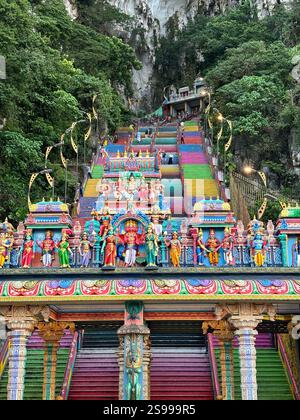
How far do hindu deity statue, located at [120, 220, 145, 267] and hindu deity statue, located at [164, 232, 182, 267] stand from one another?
0.62 metres

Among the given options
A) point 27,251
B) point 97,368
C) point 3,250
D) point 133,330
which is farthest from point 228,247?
point 97,368

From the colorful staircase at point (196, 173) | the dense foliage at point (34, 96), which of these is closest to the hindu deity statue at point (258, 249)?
the dense foliage at point (34, 96)

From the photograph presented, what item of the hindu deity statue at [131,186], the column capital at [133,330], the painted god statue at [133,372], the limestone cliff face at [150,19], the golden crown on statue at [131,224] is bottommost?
the painted god statue at [133,372]

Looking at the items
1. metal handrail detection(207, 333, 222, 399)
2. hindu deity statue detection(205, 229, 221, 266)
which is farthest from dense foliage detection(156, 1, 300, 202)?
hindu deity statue detection(205, 229, 221, 266)

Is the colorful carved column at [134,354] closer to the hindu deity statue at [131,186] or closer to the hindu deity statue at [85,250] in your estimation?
A: the hindu deity statue at [85,250]

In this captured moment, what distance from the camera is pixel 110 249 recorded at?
36.6 ft

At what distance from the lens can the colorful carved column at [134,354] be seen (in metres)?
10.4

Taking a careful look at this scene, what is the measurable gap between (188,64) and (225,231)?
50652 millimetres

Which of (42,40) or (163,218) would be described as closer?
(163,218)

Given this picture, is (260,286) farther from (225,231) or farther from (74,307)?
(74,307)

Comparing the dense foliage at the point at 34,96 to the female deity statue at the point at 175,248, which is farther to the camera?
the dense foliage at the point at 34,96

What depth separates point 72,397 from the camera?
43.6 ft

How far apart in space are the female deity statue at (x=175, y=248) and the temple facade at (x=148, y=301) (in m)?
0.02

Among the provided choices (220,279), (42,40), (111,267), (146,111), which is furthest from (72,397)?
(146,111)
